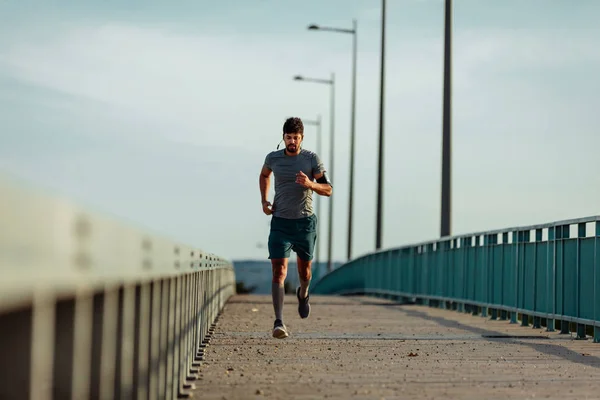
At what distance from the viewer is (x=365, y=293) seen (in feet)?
128

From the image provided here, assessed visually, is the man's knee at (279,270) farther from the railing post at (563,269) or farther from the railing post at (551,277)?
the railing post at (551,277)

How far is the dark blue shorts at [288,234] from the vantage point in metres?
11.8

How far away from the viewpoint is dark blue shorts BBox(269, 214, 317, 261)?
464 inches

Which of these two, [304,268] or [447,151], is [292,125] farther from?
[447,151]

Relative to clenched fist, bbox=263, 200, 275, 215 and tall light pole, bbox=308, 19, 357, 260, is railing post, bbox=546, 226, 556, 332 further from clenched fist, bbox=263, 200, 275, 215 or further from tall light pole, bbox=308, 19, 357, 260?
tall light pole, bbox=308, 19, 357, 260

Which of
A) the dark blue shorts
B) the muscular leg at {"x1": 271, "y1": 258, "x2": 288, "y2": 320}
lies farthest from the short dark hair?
the muscular leg at {"x1": 271, "y1": 258, "x2": 288, "y2": 320}

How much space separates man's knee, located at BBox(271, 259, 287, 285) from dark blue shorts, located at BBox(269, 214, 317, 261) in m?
0.06


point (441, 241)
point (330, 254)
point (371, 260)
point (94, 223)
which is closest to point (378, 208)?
point (371, 260)

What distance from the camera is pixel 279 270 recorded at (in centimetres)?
1178

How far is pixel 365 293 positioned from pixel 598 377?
30025mm

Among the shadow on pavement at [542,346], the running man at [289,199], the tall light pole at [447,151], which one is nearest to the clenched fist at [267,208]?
the running man at [289,199]

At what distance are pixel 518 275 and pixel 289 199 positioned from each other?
21.2ft

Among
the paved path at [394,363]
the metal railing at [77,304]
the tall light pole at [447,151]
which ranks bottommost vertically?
the paved path at [394,363]

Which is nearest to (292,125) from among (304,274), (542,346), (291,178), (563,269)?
(291,178)
